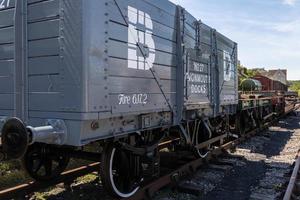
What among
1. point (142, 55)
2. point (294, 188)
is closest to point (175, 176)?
point (294, 188)

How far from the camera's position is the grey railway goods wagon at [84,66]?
4.24m

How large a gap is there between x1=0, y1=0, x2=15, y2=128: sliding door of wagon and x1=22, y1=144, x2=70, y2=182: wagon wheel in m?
1.01

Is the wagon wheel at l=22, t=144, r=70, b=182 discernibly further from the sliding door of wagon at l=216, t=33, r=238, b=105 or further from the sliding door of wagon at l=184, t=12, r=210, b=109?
the sliding door of wagon at l=216, t=33, r=238, b=105

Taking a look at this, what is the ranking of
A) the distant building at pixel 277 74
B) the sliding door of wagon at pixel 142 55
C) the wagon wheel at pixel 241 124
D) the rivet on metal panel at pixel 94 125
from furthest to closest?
1. the distant building at pixel 277 74
2. the wagon wheel at pixel 241 124
3. the sliding door of wagon at pixel 142 55
4. the rivet on metal panel at pixel 94 125

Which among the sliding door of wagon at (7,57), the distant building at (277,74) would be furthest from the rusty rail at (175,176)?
the distant building at (277,74)

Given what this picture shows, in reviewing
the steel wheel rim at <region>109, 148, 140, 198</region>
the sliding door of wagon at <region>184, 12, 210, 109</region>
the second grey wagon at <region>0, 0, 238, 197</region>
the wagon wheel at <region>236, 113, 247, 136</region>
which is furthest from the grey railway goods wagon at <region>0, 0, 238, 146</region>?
the wagon wheel at <region>236, 113, 247, 136</region>

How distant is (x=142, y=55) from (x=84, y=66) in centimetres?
138

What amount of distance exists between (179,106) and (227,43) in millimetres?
4451

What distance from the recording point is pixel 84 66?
4176 millimetres

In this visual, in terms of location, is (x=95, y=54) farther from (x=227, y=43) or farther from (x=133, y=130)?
(x=227, y=43)

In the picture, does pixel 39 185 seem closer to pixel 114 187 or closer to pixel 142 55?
pixel 114 187

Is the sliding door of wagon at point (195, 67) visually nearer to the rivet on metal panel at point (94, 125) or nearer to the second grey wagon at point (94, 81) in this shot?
the second grey wagon at point (94, 81)

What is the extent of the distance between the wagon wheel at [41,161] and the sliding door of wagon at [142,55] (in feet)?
5.54

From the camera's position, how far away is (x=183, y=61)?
22.1ft
